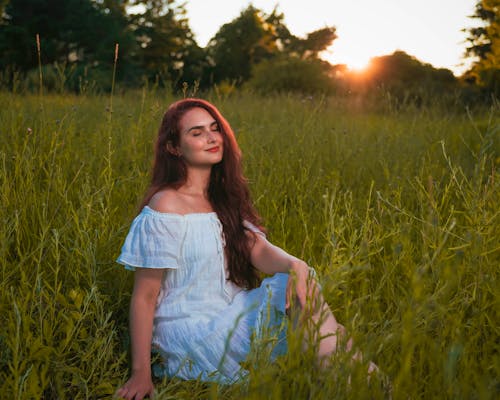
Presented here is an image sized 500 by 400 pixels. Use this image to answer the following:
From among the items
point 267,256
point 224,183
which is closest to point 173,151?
point 224,183

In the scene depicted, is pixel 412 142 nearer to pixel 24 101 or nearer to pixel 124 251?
pixel 124 251

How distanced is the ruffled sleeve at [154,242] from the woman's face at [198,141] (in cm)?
30

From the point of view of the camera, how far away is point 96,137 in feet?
12.3

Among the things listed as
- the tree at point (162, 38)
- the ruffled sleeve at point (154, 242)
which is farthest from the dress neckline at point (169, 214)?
the tree at point (162, 38)

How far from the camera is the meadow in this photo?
133cm

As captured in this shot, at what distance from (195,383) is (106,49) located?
19.3 m

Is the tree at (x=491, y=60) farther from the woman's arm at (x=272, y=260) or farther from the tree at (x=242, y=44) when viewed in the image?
the tree at (x=242, y=44)

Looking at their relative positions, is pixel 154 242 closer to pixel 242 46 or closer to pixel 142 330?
pixel 142 330

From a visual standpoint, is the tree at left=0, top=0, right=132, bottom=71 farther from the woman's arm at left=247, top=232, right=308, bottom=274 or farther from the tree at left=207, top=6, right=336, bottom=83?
the woman's arm at left=247, top=232, right=308, bottom=274

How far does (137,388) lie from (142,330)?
0.65 feet

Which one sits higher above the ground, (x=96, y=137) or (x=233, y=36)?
(x=233, y=36)

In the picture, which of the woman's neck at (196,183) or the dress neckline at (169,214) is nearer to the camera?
the dress neckline at (169,214)

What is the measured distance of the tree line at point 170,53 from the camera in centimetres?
1570

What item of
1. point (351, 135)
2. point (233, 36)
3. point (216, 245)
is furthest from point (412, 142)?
point (233, 36)
